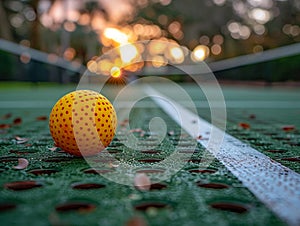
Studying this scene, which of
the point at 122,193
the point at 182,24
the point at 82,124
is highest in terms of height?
the point at 182,24

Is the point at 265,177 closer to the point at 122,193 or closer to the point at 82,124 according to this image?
the point at 122,193

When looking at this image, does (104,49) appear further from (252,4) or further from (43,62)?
(43,62)

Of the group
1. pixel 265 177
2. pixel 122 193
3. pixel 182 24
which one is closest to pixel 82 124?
pixel 122 193

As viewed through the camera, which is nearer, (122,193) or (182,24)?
(122,193)

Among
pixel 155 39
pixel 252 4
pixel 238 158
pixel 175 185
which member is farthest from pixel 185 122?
pixel 155 39

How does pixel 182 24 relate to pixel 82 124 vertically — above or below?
above

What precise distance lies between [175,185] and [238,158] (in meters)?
0.83

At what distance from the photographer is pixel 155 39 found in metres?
42.8

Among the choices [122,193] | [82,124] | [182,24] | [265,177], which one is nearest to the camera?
[122,193]

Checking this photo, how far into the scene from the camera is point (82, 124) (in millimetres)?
2486

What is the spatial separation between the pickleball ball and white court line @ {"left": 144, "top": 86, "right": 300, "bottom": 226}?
2.38 feet

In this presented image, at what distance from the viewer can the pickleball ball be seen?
2.49 meters

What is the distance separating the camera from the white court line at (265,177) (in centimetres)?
156

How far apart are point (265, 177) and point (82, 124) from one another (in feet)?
Answer: 3.53
